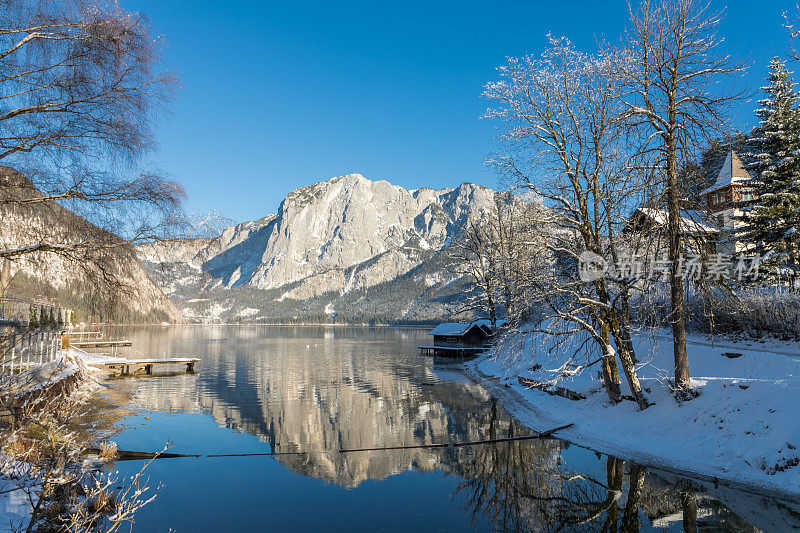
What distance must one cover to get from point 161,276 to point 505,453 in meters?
12.2

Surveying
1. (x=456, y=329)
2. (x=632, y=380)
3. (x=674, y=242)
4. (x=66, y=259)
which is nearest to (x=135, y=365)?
(x=456, y=329)

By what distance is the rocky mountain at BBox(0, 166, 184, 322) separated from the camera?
235 inches

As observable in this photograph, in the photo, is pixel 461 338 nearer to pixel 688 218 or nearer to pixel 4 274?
pixel 688 218

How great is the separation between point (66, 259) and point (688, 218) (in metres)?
16.8

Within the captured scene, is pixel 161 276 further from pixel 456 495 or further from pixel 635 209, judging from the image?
pixel 635 209

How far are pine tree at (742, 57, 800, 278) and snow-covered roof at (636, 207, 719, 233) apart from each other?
12.3 metres

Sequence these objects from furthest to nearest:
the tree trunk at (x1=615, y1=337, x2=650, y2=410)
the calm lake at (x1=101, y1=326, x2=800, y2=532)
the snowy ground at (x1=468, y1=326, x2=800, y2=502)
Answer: the tree trunk at (x1=615, y1=337, x2=650, y2=410) < the snowy ground at (x1=468, y1=326, x2=800, y2=502) < the calm lake at (x1=101, y1=326, x2=800, y2=532)

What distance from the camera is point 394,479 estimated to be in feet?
41.9

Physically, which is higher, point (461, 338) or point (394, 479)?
point (394, 479)

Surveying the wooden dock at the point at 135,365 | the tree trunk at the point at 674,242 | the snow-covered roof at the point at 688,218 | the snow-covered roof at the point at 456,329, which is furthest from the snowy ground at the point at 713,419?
the snow-covered roof at the point at 456,329

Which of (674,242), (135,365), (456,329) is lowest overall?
(135,365)

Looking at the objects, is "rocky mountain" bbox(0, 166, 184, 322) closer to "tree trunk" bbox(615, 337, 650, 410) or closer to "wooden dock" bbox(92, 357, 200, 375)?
"tree trunk" bbox(615, 337, 650, 410)

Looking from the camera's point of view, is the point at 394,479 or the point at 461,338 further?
the point at 461,338

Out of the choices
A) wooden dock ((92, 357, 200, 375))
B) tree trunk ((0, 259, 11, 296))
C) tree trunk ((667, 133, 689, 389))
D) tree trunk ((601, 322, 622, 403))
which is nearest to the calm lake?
tree trunk ((601, 322, 622, 403))
